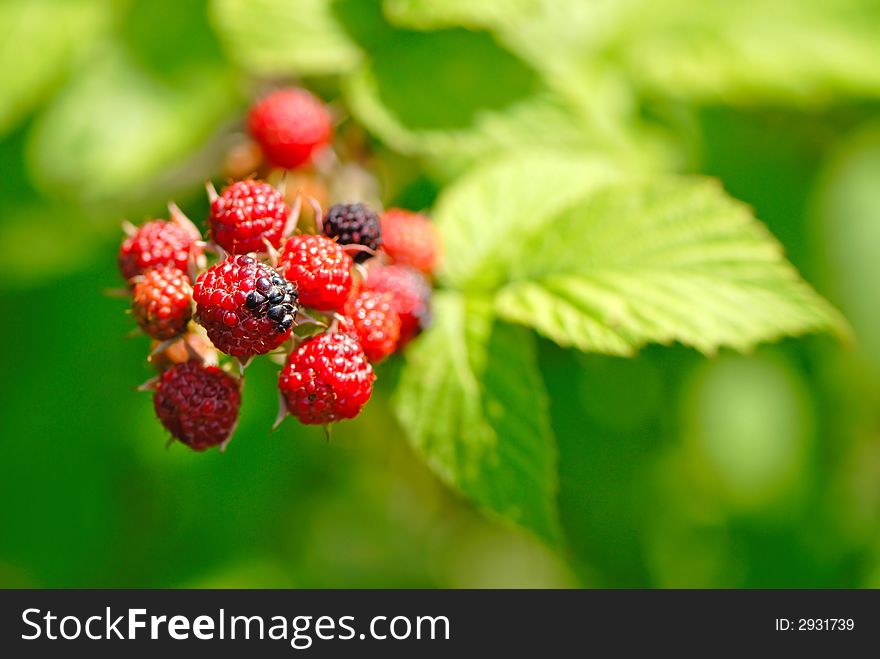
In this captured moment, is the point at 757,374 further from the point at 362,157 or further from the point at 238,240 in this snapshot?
the point at 238,240

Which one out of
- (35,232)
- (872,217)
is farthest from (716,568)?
(35,232)

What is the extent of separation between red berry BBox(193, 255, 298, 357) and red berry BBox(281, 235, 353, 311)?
0.12ft

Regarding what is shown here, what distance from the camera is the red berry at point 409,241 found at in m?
2.18

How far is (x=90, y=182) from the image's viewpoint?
110 inches

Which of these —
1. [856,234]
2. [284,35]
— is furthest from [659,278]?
[856,234]

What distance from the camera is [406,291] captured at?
80.3 inches

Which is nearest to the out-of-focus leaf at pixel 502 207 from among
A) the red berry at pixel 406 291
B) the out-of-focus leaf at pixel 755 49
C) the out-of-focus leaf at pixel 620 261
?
the out-of-focus leaf at pixel 620 261

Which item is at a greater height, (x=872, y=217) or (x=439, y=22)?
(x=872, y=217)

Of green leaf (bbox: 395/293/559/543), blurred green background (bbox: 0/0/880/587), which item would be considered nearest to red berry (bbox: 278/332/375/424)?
green leaf (bbox: 395/293/559/543)

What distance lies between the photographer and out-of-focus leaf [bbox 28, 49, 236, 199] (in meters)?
2.74

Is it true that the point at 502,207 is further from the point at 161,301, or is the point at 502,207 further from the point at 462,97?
the point at 161,301

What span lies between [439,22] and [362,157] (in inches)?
22.0

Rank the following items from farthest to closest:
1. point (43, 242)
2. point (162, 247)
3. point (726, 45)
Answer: point (43, 242), point (726, 45), point (162, 247)

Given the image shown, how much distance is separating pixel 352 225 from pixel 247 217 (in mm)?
239
